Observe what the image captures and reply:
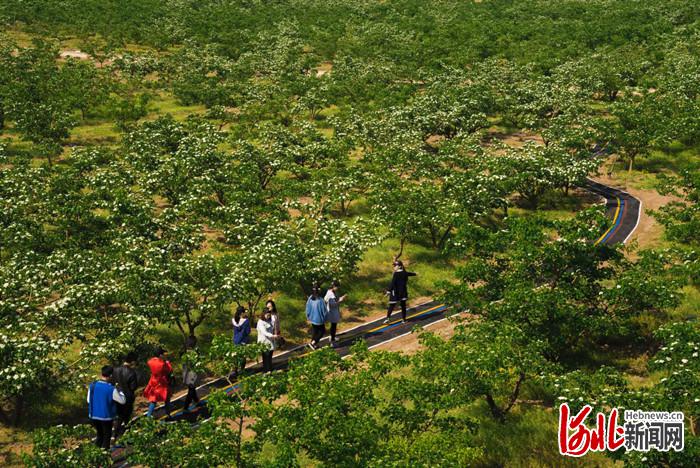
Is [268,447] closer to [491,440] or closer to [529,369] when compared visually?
[491,440]

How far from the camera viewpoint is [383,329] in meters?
24.3

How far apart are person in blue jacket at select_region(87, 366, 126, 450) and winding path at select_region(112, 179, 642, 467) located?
0.86 meters

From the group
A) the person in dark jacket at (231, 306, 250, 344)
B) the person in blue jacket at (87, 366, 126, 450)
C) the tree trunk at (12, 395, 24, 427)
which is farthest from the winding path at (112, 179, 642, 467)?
the tree trunk at (12, 395, 24, 427)

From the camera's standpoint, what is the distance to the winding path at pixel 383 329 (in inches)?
733

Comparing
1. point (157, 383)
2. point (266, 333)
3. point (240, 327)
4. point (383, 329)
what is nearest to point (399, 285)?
point (383, 329)

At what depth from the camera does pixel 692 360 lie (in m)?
14.7

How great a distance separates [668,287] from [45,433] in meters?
18.4

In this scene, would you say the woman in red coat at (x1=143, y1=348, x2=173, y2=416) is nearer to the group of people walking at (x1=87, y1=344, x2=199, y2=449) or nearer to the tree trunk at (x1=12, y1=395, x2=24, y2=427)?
the group of people walking at (x1=87, y1=344, x2=199, y2=449)

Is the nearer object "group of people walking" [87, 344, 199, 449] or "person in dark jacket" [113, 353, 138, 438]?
"group of people walking" [87, 344, 199, 449]

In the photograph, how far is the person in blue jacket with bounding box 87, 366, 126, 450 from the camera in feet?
51.0

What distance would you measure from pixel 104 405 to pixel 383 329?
1184 cm

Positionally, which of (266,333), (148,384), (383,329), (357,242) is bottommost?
(383,329)

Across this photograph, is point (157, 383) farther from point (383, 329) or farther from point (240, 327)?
point (383, 329)

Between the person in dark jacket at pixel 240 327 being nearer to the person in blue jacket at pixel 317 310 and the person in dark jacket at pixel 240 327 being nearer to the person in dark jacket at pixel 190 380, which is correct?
the person in dark jacket at pixel 190 380
